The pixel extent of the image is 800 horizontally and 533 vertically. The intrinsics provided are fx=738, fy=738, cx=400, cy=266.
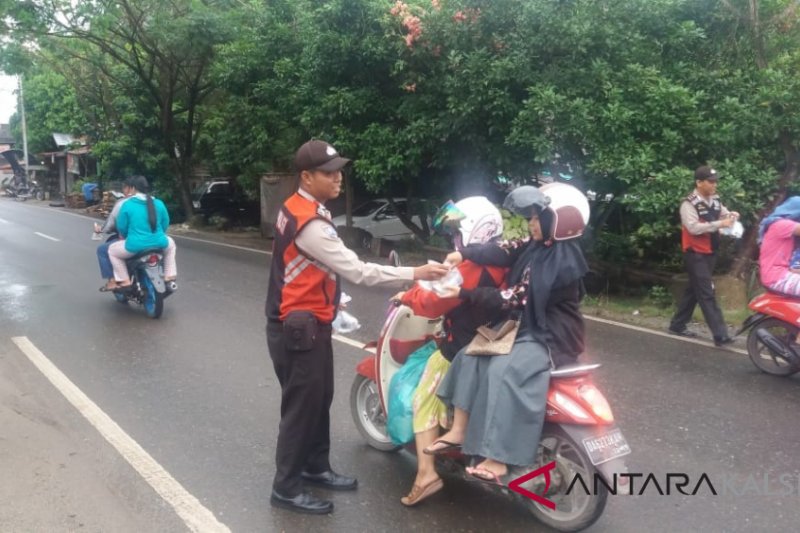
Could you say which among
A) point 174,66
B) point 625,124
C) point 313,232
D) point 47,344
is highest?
point 174,66

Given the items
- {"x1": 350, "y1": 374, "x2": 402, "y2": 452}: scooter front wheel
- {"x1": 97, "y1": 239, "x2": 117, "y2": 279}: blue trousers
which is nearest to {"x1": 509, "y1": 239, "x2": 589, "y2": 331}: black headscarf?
{"x1": 350, "y1": 374, "x2": 402, "y2": 452}: scooter front wheel

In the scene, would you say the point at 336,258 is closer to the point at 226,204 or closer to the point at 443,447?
the point at 443,447

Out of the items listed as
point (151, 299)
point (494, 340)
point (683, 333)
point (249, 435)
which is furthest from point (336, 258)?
point (151, 299)

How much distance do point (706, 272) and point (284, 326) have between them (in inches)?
204

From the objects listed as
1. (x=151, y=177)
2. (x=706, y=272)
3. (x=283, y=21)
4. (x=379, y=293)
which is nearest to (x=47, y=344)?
(x=379, y=293)

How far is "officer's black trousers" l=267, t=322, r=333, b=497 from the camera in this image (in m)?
3.83

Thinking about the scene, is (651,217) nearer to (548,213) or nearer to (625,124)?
(625,124)

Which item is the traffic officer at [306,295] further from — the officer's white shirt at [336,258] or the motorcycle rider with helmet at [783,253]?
the motorcycle rider with helmet at [783,253]

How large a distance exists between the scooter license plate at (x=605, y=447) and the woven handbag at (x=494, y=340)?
565mm

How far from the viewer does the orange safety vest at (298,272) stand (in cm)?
376

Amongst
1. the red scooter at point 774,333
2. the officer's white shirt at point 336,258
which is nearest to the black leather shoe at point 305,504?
the officer's white shirt at point 336,258

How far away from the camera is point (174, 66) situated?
22.2 m

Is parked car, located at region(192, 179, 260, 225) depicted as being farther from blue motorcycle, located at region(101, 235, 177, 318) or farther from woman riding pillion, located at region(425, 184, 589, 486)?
woman riding pillion, located at region(425, 184, 589, 486)

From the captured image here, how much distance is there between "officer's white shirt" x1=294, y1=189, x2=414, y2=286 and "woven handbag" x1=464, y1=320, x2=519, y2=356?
452 mm
